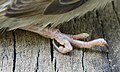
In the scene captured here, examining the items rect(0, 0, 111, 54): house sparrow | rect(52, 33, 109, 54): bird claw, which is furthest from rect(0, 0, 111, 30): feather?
rect(52, 33, 109, 54): bird claw

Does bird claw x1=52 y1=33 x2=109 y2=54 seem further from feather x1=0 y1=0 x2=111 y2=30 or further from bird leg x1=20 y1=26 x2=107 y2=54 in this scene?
feather x1=0 y1=0 x2=111 y2=30

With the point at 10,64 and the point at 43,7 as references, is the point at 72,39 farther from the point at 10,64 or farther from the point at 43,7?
the point at 10,64

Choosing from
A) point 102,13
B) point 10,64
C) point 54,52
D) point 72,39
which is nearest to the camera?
point 10,64

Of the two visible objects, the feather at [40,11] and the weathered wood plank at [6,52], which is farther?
the feather at [40,11]

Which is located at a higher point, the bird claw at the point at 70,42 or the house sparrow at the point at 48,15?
the house sparrow at the point at 48,15

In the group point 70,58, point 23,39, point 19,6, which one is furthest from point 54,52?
point 19,6

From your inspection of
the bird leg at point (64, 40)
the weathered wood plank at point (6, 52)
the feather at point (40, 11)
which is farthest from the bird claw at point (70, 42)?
the weathered wood plank at point (6, 52)

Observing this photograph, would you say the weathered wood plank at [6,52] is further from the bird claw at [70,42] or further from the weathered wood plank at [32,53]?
the bird claw at [70,42]
